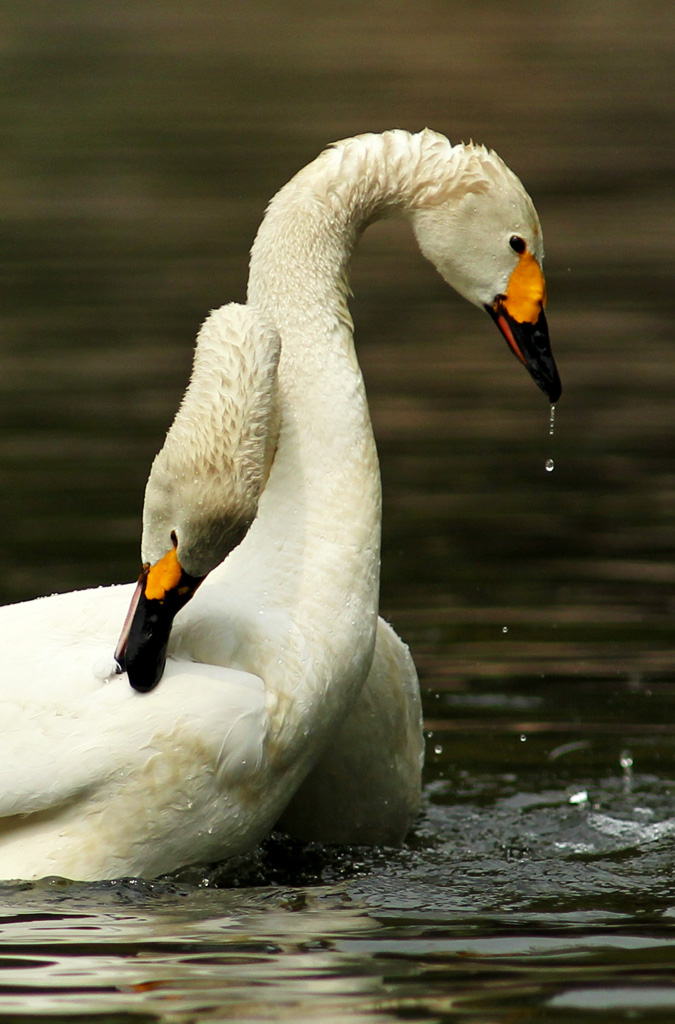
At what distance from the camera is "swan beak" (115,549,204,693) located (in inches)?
220

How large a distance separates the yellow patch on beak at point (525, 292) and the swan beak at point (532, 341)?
0.03 ft

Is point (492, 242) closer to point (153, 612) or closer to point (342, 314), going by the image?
point (342, 314)

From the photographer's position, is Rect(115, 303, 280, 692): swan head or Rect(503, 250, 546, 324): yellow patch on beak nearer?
Rect(115, 303, 280, 692): swan head

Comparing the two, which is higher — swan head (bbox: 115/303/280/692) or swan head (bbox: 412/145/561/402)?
swan head (bbox: 412/145/561/402)

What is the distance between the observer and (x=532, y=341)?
258 inches

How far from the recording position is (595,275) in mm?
15609

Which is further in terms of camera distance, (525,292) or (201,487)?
(525,292)

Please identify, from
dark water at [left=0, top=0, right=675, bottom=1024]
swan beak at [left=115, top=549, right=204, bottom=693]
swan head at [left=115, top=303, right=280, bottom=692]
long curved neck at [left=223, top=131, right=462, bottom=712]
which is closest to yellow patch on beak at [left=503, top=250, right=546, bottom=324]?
long curved neck at [left=223, top=131, right=462, bottom=712]

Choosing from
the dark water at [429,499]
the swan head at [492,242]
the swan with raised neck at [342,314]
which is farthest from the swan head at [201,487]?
the swan head at [492,242]

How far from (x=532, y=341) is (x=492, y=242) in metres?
0.35

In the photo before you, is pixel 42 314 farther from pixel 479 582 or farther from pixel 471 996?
pixel 471 996

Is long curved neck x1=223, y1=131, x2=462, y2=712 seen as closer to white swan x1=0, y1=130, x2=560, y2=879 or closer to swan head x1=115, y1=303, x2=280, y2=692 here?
white swan x1=0, y1=130, x2=560, y2=879

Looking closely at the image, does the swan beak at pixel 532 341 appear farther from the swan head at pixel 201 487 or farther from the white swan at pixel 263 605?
the swan head at pixel 201 487

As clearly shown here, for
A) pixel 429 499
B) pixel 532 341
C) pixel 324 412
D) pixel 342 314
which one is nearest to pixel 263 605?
pixel 324 412
